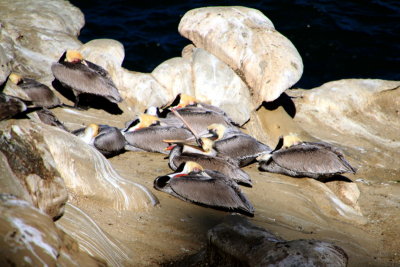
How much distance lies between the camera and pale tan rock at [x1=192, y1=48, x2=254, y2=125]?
8102mm

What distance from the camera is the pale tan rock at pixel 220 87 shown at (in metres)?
8.10

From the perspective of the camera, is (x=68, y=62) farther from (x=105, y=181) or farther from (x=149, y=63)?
(x=149, y=63)

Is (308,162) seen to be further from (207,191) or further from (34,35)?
(34,35)

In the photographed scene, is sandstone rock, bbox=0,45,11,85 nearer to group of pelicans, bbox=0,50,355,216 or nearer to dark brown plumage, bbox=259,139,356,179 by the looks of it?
group of pelicans, bbox=0,50,355,216

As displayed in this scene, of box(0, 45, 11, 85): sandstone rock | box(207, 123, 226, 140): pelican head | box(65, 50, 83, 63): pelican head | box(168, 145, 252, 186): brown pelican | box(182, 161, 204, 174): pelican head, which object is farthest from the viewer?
box(65, 50, 83, 63): pelican head

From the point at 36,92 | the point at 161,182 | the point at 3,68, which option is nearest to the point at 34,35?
the point at 36,92

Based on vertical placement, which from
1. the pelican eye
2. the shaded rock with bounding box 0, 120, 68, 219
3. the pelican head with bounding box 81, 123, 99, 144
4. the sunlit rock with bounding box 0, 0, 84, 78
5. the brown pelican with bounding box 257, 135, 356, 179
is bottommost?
the brown pelican with bounding box 257, 135, 356, 179

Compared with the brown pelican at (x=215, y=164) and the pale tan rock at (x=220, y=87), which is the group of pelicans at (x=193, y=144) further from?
the pale tan rock at (x=220, y=87)

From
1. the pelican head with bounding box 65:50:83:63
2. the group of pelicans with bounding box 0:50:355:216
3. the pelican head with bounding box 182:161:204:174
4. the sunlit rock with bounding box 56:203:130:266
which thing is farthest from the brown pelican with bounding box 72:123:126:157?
the sunlit rock with bounding box 56:203:130:266

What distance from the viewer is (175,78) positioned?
8312mm

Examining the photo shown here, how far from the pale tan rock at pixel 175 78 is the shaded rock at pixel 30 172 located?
499cm

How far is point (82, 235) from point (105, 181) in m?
0.95

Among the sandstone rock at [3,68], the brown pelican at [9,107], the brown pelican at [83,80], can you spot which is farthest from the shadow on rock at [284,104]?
the brown pelican at [9,107]

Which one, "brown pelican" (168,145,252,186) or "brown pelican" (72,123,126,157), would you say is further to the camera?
"brown pelican" (72,123,126,157)
